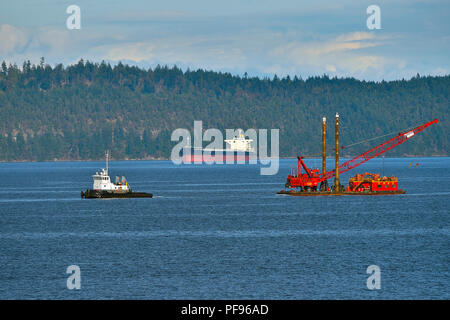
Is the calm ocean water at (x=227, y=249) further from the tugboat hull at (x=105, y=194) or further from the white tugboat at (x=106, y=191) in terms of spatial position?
the white tugboat at (x=106, y=191)

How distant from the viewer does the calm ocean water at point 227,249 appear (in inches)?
2181

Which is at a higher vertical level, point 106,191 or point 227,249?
point 106,191

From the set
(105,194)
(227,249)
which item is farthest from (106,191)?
(227,249)

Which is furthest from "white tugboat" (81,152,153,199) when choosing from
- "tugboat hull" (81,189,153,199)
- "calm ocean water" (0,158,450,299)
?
"calm ocean water" (0,158,450,299)

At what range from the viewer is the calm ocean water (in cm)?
5541

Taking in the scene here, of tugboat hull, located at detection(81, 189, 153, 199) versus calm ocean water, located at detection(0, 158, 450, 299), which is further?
tugboat hull, located at detection(81, 189, 153, 199)

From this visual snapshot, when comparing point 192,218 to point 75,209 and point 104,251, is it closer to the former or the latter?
point 75,209

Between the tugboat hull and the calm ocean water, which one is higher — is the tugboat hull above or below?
above

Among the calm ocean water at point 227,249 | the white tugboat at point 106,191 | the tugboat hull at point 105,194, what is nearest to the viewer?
the calm ocean water at point 227,249

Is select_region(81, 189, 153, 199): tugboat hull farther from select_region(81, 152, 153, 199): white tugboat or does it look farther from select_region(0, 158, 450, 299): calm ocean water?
select_region(0, 158, 450, 299): calm ocean water

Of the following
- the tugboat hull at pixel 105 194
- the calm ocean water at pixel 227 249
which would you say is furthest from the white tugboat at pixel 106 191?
the calm ocean water at pixel 227 249

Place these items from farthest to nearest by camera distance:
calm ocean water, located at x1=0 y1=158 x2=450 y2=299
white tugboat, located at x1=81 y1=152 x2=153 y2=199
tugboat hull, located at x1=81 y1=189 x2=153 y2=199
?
1. white tugboat, located at x1=81 y1=152 x2=153 y2=199
2. tugboat hull, located at x1=81 y1=189 x2=153 y2=199
3. calm ocean water, located at x1=0 y1=158 x2=450 y2=299

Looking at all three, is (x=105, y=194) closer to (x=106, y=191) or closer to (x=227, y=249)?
(x=106, y=191)

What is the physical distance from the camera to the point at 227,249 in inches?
2931
